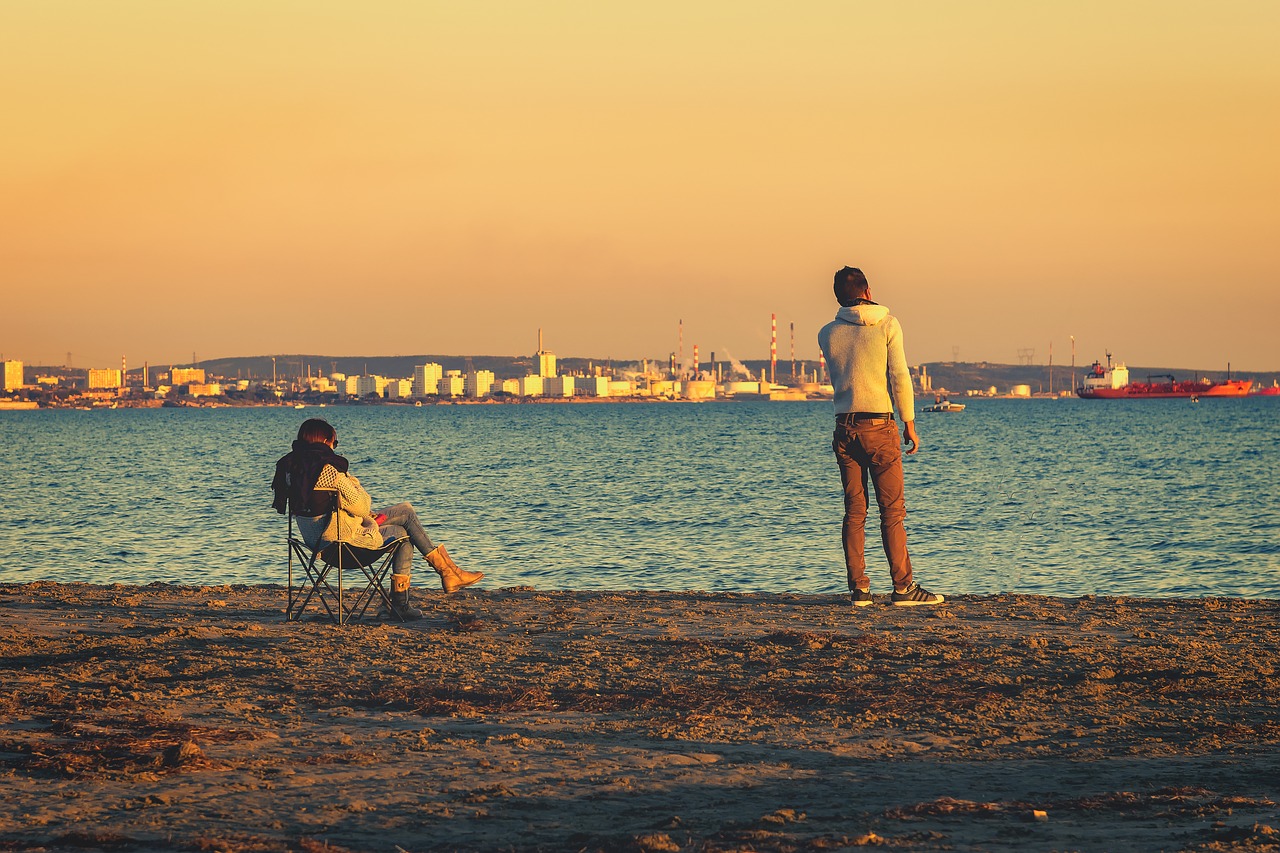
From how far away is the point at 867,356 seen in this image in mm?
10148

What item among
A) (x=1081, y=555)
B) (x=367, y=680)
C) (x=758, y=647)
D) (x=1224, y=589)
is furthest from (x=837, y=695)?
(x=1081, y=555)

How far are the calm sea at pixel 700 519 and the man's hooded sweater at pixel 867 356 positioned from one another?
20.4 ft

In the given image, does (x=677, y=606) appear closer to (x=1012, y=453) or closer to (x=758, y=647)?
(x=758, y=647)

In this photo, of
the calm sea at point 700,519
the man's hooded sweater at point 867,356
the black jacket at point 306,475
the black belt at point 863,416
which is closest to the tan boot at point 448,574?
Result: the black jacket at point 306,475

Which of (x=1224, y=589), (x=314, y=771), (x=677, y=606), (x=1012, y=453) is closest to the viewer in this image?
(x=314, y=771)

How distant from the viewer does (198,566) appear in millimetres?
19219

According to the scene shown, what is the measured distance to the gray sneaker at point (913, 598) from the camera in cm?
1056

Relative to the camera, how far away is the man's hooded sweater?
398 inches

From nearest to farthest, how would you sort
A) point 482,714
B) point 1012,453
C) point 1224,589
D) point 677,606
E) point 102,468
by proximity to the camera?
point 482,714
point 677,606
point 1224,589
point 102,468
point 1012,453

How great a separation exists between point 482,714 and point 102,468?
1963 inches

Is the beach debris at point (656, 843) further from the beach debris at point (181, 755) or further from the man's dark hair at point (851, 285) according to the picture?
the man's dark hair at point (851, 285)

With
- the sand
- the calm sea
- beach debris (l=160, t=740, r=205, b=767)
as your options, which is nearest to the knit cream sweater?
the sand

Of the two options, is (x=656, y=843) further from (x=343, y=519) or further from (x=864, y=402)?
(x=864, y=402)

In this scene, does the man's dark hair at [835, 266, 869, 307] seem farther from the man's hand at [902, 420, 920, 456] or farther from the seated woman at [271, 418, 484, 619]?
the seated woman at [271, 418, 484, 619]
